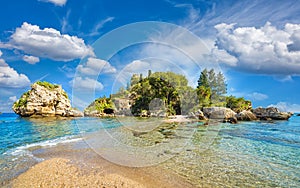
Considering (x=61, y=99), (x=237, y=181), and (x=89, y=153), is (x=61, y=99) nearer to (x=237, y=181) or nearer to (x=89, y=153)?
(x=89, y=153)

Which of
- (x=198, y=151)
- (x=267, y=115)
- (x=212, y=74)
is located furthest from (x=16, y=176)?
(x=212, y=74)

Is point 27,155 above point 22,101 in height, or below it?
below

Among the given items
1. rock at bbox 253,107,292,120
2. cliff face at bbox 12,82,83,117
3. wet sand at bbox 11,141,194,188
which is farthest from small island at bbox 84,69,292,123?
wet sand at bbox 11,141,194,188

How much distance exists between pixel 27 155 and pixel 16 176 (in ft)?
14.1

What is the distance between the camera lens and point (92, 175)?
777 centimetres

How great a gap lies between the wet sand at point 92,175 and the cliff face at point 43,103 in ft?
191

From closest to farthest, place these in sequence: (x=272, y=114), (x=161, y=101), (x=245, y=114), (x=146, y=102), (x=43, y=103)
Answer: (x=245, y=114)
(x=272, y=114)
(x=43, y=103)
(x=161, y=101)
(x=146, y=102)

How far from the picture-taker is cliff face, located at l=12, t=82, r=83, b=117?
59.4 meters

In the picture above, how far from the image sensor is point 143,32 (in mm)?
13008

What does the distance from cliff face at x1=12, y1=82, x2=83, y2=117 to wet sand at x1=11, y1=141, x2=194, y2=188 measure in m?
58.3

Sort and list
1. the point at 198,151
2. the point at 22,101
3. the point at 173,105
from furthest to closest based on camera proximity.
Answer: the point at 173,105 < the point at 22,101 < the point at 198,151

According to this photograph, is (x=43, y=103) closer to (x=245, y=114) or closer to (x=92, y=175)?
(x=245, y=114)

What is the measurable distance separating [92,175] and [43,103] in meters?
61.7

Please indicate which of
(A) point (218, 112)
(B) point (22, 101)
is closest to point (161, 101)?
(A) point (218, 112)
